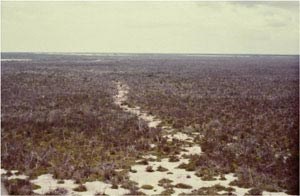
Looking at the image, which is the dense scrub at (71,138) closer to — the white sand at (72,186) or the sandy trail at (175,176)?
the white sand at (72,186)

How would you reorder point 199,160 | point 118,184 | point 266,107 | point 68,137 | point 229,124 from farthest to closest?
1. point 266,107
2. point 229,124
3. point 68,137
4. point 199,160
5. point 118,184

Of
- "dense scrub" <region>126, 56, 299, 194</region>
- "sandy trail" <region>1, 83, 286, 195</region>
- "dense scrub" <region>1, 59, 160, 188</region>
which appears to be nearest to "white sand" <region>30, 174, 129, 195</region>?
"sandy trail" <region>1, 83, 286, 195</region>

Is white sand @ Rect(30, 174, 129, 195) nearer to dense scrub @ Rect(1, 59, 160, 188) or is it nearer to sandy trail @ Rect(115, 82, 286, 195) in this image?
dense scrub @ Rect(1, 59, 160, 188)

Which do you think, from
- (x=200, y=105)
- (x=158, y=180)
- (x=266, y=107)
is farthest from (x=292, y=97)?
(x=158, y=180)

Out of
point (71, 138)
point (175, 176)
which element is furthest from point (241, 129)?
point (175, 176)

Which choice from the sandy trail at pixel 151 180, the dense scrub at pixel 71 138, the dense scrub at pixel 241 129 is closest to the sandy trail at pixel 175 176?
the sandy trail at pixel 151 180

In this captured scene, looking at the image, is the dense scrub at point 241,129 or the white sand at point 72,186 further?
the dense scrub at point 241,129

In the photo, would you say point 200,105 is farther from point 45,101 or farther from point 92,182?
point 92,182

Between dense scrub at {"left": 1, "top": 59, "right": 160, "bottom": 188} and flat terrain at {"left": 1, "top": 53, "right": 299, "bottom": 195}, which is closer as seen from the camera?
flat terrain at {"left": 1, "top": 53, "right": 299, "bottom": 195}

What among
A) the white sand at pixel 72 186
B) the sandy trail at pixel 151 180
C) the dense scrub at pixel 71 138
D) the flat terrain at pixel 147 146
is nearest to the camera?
the white sand at pixel 72 186

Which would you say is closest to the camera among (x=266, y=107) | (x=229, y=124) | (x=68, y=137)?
(x=68, y=137)

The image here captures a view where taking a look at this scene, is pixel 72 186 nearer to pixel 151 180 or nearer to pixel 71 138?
pixel 151 180
